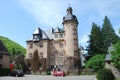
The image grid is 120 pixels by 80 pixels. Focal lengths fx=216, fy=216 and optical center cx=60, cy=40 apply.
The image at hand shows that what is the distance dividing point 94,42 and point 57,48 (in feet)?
39.6

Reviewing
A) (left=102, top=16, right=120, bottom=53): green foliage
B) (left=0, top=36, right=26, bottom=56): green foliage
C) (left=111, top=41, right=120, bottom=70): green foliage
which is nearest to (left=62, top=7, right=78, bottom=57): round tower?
(left=102, top=16, right=120, bottom=53): green foliage

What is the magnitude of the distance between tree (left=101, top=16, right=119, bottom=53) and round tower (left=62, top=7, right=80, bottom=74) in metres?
10.5

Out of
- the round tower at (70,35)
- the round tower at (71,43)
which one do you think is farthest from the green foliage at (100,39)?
the round tower at (70,35)

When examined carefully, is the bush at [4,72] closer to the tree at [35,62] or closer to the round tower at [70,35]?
the tree at [35,62]

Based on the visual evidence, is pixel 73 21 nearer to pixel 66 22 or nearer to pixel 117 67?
pixel 66 22

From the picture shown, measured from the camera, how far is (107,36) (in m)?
70.1

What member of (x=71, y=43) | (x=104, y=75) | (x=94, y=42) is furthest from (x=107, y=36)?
(x=104, y=75)

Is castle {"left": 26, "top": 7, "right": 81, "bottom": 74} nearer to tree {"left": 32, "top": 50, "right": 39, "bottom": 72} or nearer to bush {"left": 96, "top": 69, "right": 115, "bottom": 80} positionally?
tree {"left": 32, "top": 50, "right": 39, "bottom": 72}

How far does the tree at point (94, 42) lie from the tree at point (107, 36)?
1776 millimetres

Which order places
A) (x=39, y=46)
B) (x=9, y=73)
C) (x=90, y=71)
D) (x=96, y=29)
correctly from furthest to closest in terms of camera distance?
(x=96, y=29), (x=39, y=46), (x=90, y=71), (x=9, y=73)

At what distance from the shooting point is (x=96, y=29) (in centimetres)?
6919

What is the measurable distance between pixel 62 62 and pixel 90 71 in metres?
9.84

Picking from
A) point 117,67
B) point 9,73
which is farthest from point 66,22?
point 117,67

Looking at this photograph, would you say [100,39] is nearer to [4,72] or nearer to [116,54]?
[4,72]
